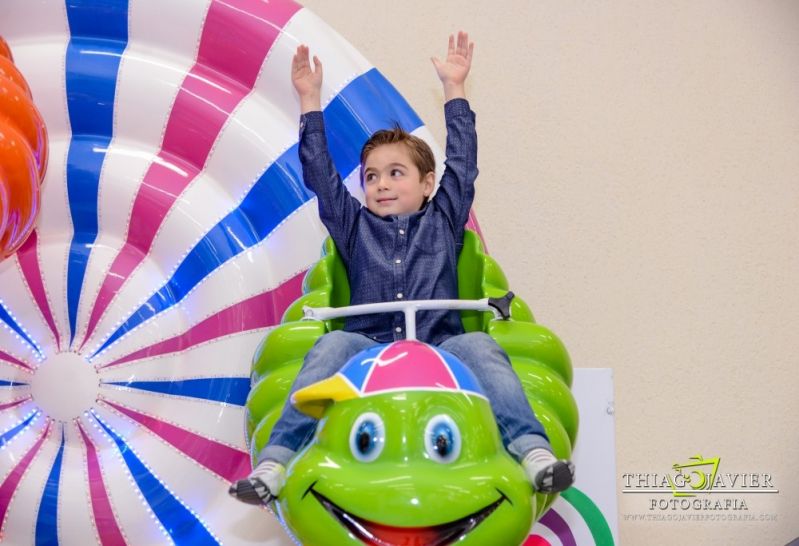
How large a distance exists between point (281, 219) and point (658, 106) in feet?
3.83

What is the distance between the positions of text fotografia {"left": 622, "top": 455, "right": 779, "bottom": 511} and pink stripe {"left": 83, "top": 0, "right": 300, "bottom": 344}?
1251 millimetres

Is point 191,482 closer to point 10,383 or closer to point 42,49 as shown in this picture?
point 10,383

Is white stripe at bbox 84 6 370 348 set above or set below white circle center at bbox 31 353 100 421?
above

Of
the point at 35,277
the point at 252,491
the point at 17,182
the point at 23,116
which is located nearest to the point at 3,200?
the point at 17,182

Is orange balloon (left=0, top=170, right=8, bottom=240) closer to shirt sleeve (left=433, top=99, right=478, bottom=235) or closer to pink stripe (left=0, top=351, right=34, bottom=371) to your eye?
pink stripe (left=0, top=351, right=34, bottom=371)

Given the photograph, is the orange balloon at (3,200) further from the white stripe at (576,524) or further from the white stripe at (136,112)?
the white stripe at (576,524)

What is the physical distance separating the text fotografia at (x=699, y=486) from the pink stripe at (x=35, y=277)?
1.34m

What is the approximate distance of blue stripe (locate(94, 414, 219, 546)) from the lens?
149cm

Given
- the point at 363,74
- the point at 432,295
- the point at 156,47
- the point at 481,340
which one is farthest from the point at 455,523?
the point at 156,47

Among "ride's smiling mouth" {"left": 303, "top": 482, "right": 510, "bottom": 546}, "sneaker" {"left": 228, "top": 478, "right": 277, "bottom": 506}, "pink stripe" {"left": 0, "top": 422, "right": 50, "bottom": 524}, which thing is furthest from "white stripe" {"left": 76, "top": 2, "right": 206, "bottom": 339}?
"ride's smiling mouth" {"left": 303, "top": 482, "right": 510, "bottom": 546}

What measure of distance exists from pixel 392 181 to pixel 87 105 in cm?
60

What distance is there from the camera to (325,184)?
4.96 feet

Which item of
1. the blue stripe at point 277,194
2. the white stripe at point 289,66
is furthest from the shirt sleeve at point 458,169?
the white stripe at point 289,66

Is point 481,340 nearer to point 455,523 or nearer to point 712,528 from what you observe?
point 455,523
